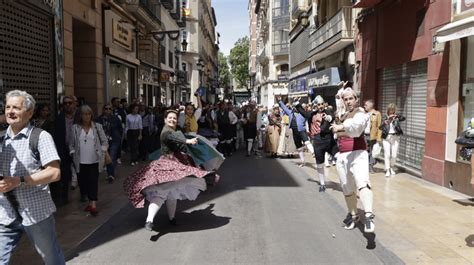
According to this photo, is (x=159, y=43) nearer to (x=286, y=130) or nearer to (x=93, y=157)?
(x=286, y=130)

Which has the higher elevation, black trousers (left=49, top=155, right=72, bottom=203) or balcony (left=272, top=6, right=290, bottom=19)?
balcony (left=272, top=6, right=290, bottom=19)

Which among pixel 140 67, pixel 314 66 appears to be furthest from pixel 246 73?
pixel 140 67

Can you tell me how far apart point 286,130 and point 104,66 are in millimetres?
6169

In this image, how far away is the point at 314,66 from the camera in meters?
28.7

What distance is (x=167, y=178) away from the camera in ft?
19.7

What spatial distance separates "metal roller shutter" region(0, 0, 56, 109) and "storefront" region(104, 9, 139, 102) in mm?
5615

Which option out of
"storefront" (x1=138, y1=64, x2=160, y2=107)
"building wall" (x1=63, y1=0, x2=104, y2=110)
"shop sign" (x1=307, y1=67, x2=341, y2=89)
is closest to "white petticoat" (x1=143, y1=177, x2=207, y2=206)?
"building wall" (x1=63, y1=0, x2=104, y2=110)

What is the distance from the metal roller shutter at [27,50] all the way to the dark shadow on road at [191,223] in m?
3.67

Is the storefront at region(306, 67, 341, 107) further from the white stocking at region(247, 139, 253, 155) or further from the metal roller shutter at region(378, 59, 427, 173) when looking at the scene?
the metal roller shutter at region(378, 59, 427, 173)

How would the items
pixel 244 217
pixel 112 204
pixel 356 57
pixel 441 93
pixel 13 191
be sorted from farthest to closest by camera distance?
pixel 356 57, pixel 441 93, pixel 112 204, pixel 244 217, pixel 13 191

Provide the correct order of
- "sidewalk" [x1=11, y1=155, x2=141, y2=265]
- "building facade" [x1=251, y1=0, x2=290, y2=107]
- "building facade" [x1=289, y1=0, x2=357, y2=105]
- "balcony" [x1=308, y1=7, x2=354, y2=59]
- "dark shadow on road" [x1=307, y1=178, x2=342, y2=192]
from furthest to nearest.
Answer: "building facade" [x1=251, y1=0, x2=290, y2=107] → "building facade" [x1=289, y1=0, x2=357, y2=105] → "balcony" [x1=308, y1=7, x2=354, y2=59] → "dark shadow on road" [x1=307, y1=178, x2=342, y2=192] → "sidewalk" [x1=11, y1=155, x2=141, y2=265]

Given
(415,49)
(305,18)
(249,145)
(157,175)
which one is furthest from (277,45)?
(157,175)

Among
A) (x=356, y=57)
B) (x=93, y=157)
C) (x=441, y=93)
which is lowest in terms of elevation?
(x=93, y=157)

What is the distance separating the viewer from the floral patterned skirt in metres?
6.00
